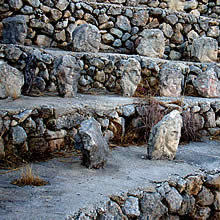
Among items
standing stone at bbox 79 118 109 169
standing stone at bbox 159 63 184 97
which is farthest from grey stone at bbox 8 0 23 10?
standing stone at bbox 79 118 109 169

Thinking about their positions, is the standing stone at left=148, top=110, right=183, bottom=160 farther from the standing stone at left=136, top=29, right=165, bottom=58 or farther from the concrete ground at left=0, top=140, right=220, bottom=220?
the standing stone at left=136, top=29, right=165, bottom=58

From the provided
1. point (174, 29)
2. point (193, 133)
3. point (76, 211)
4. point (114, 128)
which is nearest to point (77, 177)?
point (76, 211)

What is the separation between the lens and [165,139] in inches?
150

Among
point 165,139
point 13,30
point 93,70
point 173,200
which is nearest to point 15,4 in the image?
point 13,30

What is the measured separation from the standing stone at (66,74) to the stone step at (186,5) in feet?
13.8

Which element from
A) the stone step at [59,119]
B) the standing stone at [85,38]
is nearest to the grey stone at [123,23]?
the standing stone at [85,38]

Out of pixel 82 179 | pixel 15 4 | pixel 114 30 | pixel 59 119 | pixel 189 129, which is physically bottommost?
pixel 82 179

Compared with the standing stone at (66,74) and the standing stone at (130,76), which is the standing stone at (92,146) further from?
the standing stone at (130,76)

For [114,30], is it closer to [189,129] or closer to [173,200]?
[189,129]

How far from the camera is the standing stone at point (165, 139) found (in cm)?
377

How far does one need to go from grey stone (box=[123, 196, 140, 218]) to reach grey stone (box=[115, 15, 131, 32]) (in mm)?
5397

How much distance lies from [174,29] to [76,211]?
636cm

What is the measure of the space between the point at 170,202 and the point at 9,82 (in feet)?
8.17

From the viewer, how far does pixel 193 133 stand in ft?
16.3
